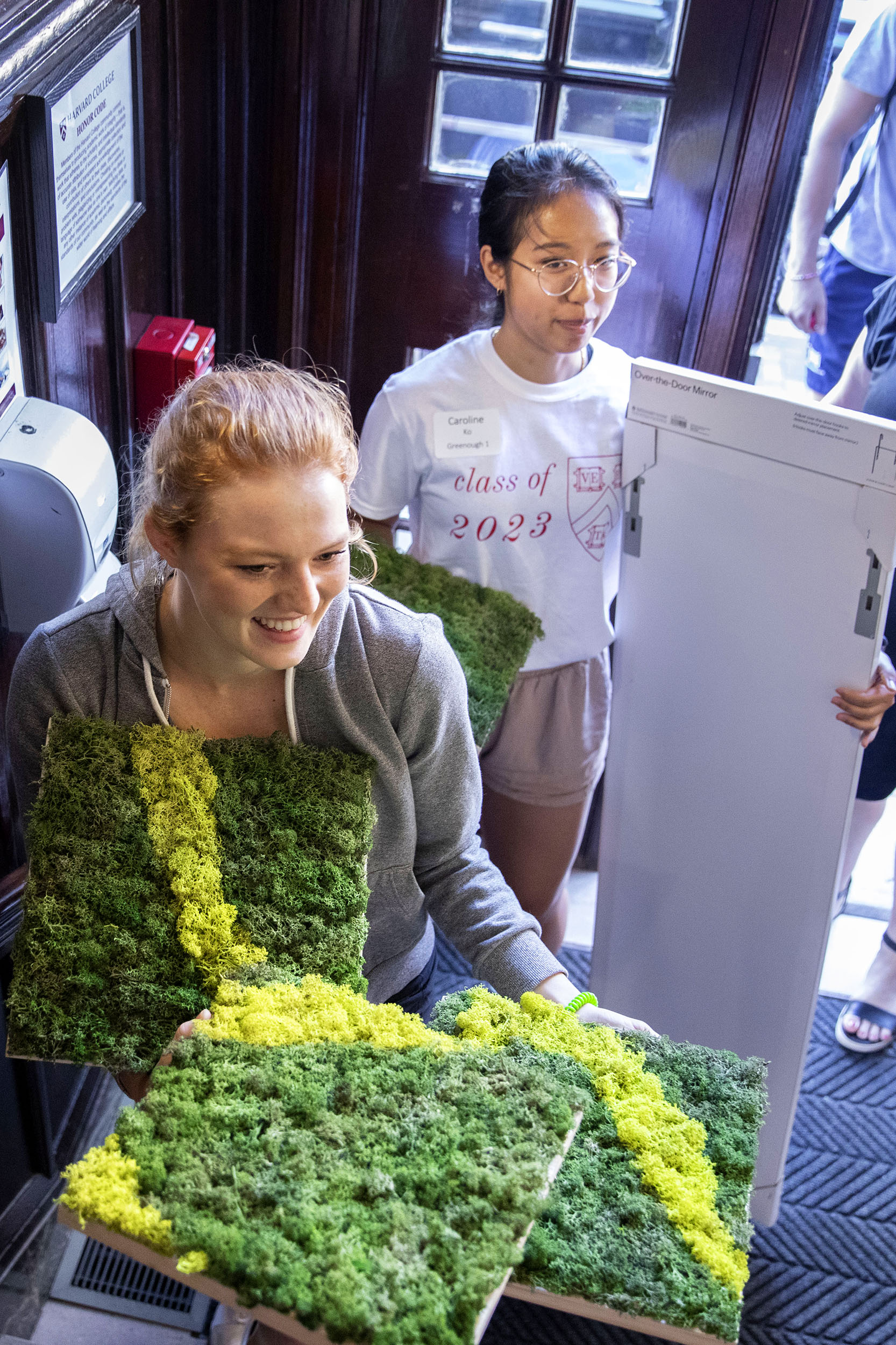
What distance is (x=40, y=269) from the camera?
59.2 inches

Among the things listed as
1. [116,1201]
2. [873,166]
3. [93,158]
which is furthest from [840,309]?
[116,1201]

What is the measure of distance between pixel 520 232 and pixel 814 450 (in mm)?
583

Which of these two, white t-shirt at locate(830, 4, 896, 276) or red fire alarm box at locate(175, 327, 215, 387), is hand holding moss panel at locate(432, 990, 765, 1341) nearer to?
red fire alarm box at locate(175, 327, 215, 387)

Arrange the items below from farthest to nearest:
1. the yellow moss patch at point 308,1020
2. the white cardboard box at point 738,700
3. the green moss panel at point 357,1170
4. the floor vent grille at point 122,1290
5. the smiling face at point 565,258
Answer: the floor vent grille at point 122,1290, the smiling face at point 565,258, the white cardboard box at point 738,700, the yellow moss patch at point 308,1020, the green moss panel at point 357,1170

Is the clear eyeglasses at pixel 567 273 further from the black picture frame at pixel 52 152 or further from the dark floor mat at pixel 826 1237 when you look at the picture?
the dark floor mat at pixel 826 1237

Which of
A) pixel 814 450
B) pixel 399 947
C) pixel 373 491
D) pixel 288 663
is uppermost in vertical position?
pixel 814 450

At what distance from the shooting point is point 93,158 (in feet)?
5.19

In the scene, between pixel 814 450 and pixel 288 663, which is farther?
pixel 814 450

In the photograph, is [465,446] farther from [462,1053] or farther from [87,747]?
[462,1053]

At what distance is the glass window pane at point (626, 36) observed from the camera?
212cm

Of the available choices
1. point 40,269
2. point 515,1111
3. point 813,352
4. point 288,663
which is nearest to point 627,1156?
point 515,1111

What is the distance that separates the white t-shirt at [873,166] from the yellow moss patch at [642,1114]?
1926 mm

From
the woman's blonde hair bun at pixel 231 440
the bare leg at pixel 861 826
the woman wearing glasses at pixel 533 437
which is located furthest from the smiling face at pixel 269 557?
the bare leg at pixel 861 826

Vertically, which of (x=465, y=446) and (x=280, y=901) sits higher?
(x=465, y=446)
